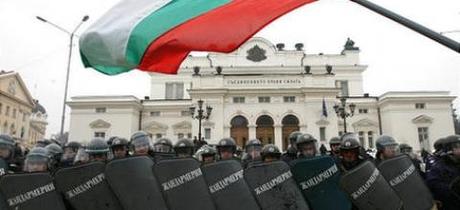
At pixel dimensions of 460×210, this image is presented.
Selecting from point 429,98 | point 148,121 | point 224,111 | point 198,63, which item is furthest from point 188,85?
point 429,98

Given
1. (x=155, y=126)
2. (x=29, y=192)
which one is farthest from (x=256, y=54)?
(x=29, y=192)

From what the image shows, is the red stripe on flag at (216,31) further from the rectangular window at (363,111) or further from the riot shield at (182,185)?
the rectangular window at (363,111)

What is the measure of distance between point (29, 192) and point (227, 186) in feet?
7.22

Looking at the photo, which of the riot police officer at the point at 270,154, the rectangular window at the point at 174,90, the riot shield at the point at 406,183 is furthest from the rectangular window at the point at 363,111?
the riot shield at the point at 406,183

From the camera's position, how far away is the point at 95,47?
4.72 meters

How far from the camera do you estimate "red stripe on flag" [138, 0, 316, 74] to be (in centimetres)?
475

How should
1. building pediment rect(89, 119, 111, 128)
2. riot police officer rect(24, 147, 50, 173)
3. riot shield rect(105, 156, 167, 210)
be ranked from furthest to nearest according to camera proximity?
building pediment rect(89, 119, 111, 128), riot police officer rect(24, 147, 50, 173), riot shield rect(105, 156, 167, 210)

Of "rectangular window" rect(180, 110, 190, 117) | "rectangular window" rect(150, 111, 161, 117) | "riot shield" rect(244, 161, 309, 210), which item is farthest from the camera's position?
"rectangular window" rect(150, 111, 161, 117)

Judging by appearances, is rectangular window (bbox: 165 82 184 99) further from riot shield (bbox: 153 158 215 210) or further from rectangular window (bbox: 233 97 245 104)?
riot shield (bbox: 153 158 215 210)

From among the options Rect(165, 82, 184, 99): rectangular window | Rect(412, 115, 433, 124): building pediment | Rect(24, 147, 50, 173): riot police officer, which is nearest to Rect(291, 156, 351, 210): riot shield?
Rect(24, 147, 50, 173): riot police officer

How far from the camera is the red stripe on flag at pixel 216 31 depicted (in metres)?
4.75

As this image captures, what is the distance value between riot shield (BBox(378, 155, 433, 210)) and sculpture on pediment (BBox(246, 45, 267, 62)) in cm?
3894

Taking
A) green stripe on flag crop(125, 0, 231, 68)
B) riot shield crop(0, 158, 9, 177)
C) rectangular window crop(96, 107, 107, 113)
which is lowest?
riot shield crop(0, 158, 9, 177)

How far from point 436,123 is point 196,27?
3834cm
